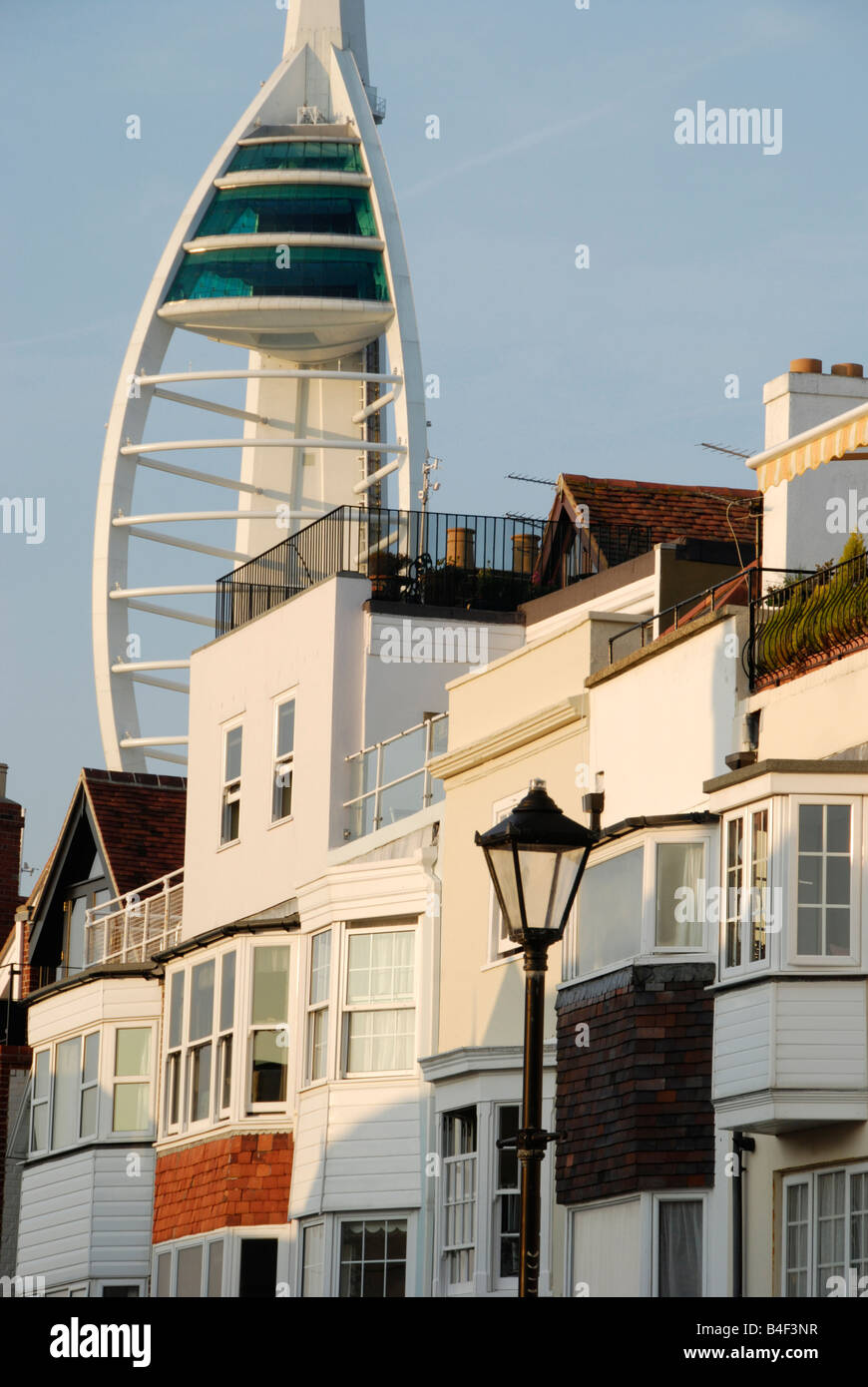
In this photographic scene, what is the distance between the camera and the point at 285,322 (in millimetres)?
94062

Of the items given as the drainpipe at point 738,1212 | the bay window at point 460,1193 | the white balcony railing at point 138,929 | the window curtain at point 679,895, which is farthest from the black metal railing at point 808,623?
the white balcony railing at point 138,929

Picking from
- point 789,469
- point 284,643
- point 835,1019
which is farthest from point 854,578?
point 284,643

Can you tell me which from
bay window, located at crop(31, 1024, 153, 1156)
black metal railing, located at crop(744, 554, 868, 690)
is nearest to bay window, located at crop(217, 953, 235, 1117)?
bay window, located at crop(31, 1024, 153, 1156)

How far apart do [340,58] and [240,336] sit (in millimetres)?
9959

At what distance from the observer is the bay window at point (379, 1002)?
30.0m

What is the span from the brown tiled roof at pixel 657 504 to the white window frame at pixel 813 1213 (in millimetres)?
15486

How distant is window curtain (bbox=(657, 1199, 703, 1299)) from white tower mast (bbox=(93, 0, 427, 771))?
A: 6717 centimetres

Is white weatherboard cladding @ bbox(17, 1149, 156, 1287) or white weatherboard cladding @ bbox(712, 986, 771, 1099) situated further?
white weatherboard cladding @ bbox(17, 1149, 156, 1287)

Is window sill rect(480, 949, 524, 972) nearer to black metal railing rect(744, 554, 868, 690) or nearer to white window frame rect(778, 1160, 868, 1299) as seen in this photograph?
black metal railing rect(744, 554, 868, 690)

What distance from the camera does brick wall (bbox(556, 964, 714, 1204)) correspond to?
22672 millimetres

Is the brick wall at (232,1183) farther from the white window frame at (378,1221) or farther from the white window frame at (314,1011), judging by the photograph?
the white window frame at (378,1221)

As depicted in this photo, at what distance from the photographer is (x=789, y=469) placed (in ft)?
74.7

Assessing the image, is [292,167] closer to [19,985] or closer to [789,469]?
[19,985]
